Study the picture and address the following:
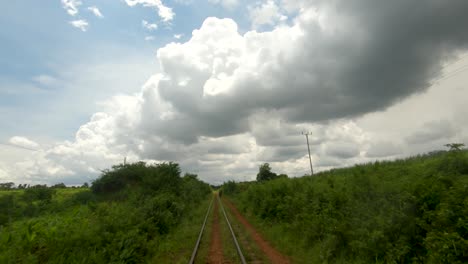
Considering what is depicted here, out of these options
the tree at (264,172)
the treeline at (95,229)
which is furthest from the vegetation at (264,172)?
the treeline at (95,229)

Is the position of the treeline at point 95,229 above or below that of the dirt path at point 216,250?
above

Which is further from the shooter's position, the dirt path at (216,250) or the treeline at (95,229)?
the dirt path at (216,250)

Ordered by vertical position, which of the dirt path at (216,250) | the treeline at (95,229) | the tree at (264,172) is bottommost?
the dirt path at (216,250)

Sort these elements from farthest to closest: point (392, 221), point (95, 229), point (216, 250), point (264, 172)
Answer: point (264, 172), point (216, 250), point (95, 229), point (392, 221)

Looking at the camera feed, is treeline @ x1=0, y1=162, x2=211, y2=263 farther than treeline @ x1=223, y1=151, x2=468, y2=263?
Yes

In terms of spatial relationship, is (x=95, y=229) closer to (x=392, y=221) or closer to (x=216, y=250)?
(x=216, y=250)

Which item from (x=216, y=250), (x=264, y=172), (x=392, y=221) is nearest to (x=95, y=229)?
(x=216, y=250)

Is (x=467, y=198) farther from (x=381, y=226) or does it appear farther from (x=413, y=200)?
(x=381, y=226)

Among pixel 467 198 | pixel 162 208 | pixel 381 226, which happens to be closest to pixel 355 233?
pixel 381 226

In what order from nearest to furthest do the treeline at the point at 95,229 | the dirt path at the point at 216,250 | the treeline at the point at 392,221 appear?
the treeline at the point at 392,221, the treeline at the point at 95,229, the dirt path at the point at 216,250

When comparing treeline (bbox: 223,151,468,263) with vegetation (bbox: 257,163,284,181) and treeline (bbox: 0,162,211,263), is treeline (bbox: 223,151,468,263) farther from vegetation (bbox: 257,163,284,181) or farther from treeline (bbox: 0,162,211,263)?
vegetation (bbox: 257,163,284,181)

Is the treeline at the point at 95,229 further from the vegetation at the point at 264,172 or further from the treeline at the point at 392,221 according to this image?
the vegetation at the point at 264,172

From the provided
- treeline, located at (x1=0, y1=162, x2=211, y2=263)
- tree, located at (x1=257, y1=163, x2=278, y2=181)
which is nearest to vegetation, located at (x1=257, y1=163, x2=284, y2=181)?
tree, located at (x1=257, y1=163, x2=278, y2=181)

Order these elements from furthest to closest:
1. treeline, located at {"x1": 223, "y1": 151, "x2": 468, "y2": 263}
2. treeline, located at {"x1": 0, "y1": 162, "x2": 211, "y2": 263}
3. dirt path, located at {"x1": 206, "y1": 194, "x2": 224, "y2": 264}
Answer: dirt path, located at {"x1": 206, "y1": 194, "x2": 224, "y2": 264}
treeline, located at {"x1": 0, "y1": 162, "x2": 211, "y2": 263}
treeline, located at {"x1": 223, "y1": 151, "x2": 468, "y2": 263}
